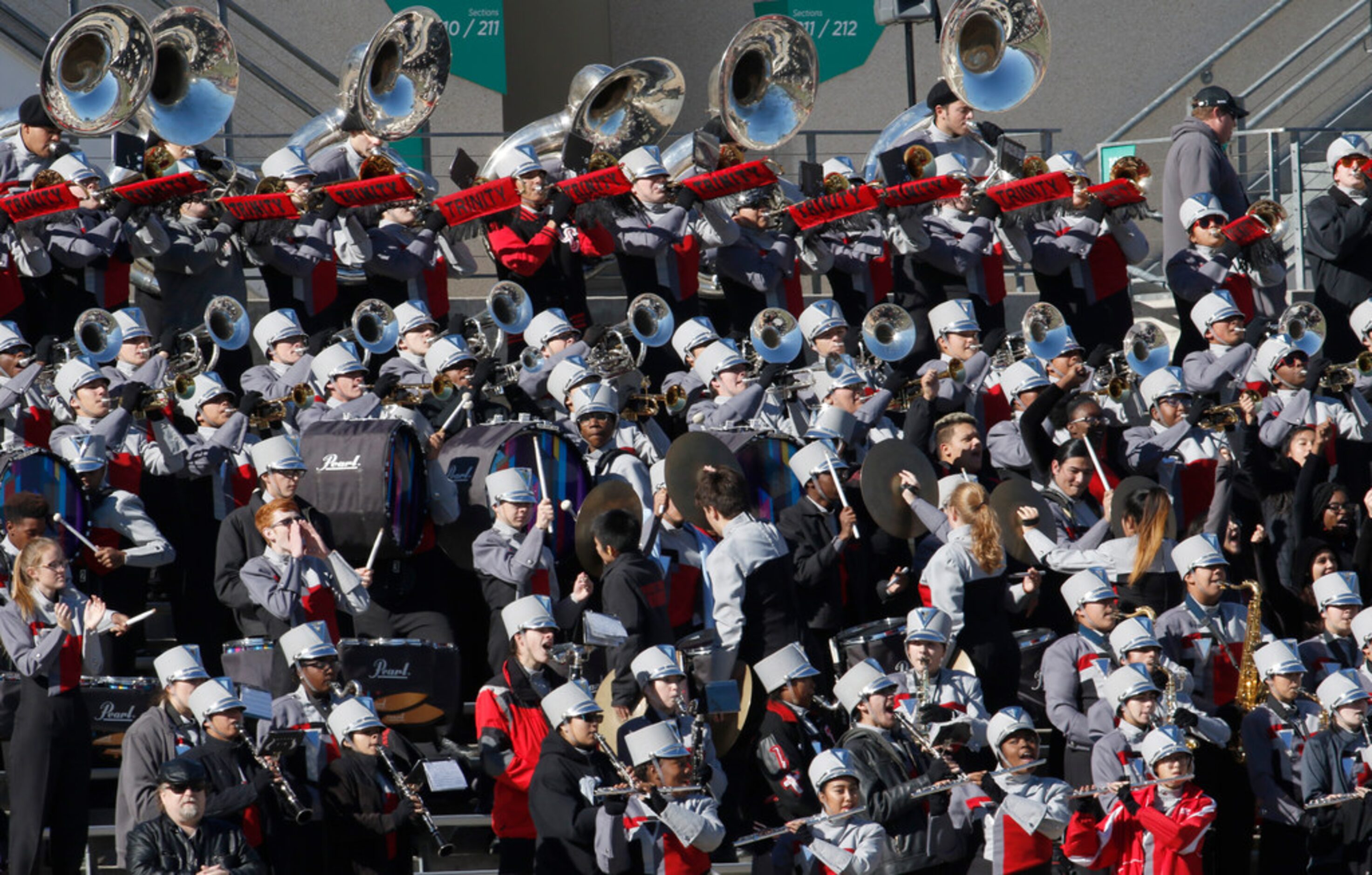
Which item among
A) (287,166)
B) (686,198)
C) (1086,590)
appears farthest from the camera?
(686,198)

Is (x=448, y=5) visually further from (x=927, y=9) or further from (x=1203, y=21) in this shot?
(x=1203, y=21)

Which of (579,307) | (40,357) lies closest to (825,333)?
(579,307)

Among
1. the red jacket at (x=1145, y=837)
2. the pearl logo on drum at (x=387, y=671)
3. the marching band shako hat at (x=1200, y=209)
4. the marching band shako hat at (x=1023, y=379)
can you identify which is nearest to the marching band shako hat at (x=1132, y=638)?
the red jacket at (x=1145, y=837)

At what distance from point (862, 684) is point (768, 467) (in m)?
2.14

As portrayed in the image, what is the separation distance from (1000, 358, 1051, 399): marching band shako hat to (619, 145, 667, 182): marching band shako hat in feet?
7.37

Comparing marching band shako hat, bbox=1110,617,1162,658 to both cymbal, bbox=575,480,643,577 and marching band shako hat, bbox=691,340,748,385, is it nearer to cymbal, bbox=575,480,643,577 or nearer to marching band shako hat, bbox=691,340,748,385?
cymbal, bbox=575,480,643,577

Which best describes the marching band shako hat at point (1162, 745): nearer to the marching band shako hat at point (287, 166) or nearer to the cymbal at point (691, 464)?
the cymbal at point (691, 464)

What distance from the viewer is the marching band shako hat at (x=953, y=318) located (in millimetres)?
15188

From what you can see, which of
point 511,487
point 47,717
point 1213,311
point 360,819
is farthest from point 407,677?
point 1213,311

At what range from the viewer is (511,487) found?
41.8ft

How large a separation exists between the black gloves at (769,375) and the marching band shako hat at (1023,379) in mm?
1236

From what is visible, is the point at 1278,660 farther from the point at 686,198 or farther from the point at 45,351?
the point at 45,351

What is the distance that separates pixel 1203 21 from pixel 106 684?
12.9m

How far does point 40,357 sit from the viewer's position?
14.0 m
